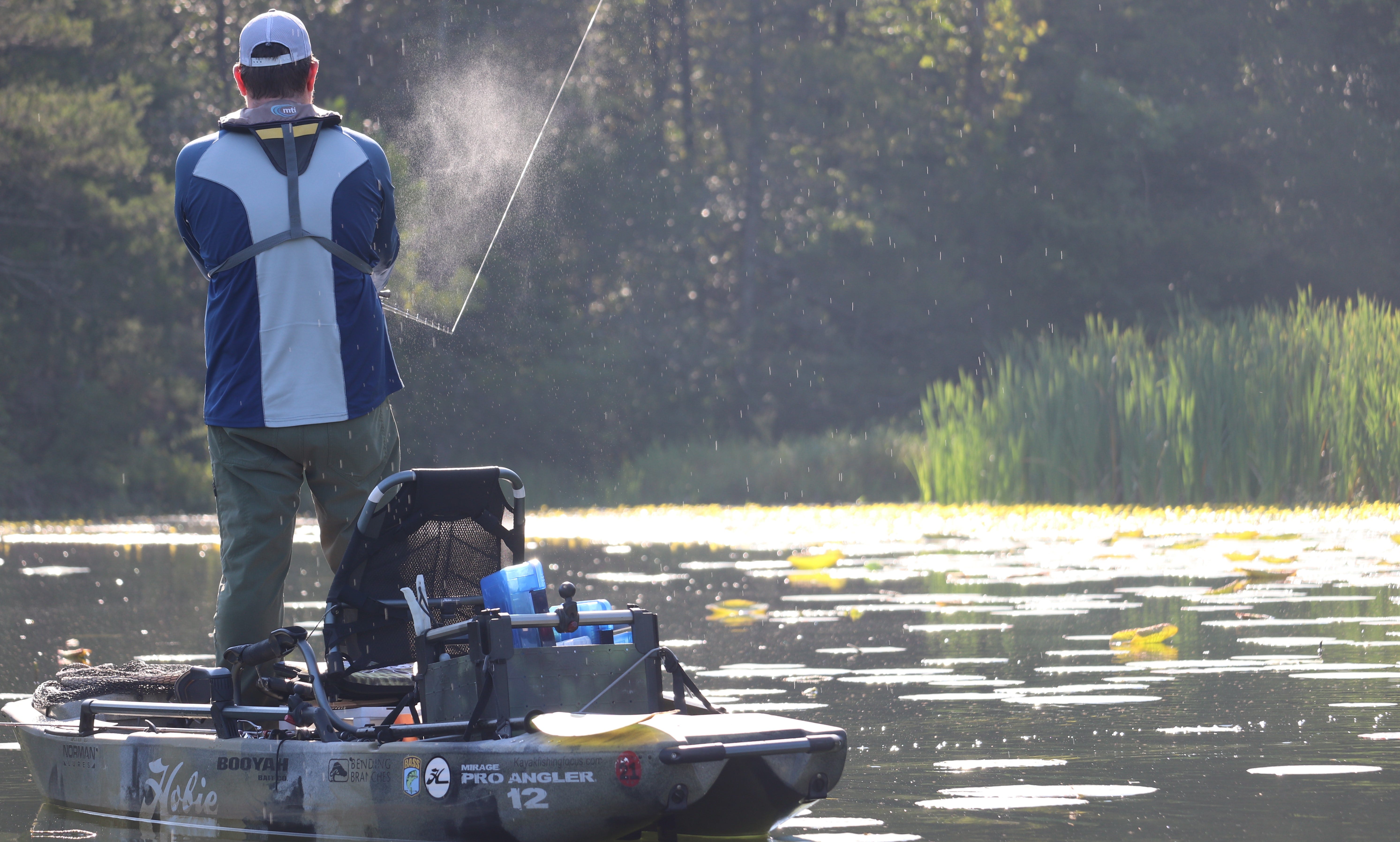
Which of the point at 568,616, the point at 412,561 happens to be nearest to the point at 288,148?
the point at 412,561

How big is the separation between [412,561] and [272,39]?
57.1 inches

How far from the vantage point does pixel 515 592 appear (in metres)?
4.88

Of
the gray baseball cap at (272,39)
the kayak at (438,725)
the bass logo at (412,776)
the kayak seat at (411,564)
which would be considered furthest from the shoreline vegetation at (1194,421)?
the bass logo at (412,776)

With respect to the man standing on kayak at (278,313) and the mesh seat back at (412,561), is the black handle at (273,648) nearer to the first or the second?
the mesh seat back at (412,561)

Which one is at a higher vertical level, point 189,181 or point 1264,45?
point 1264,45

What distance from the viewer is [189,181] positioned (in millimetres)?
5293

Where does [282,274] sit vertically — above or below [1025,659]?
above

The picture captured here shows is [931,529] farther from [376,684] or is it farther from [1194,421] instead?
[376,684]

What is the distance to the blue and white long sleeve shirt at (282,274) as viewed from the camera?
524 cm

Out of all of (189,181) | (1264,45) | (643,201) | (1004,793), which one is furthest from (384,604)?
(1264,45)

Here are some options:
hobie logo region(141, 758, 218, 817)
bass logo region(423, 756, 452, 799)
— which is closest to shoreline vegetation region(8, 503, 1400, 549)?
hobie logo region(141, 758, 218, 817)

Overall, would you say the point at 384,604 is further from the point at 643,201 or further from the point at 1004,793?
the point at 643,201

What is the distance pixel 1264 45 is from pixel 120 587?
32180 millimetres

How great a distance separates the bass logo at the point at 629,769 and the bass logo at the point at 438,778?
0.45m
